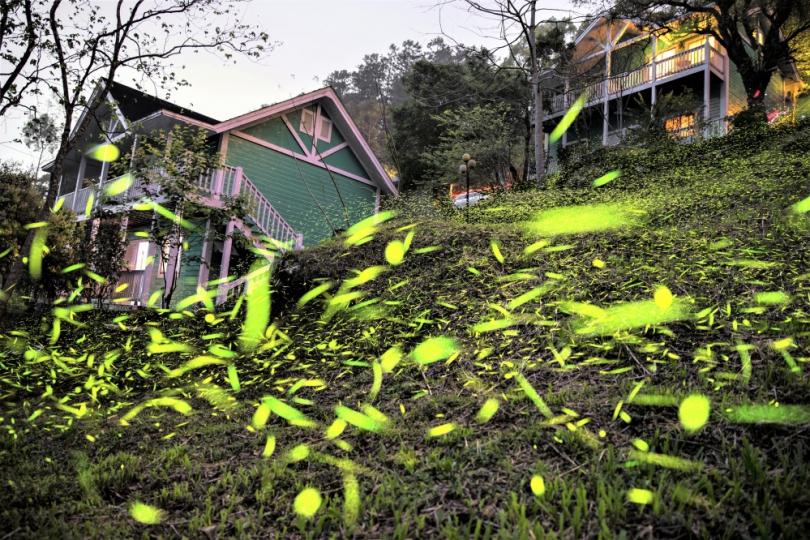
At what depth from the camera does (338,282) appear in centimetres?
516

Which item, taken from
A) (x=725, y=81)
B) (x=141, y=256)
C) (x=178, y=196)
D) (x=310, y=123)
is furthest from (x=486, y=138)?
(x=141, y=256)

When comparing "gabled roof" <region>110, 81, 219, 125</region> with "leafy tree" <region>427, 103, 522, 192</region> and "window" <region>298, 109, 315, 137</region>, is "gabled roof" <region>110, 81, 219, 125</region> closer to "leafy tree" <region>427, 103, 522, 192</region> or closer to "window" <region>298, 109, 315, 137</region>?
"window" <region>298, 109, 315, 137</region>

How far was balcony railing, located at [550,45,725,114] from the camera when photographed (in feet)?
44.1

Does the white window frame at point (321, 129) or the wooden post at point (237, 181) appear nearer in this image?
the wooden post at point (237, 181)

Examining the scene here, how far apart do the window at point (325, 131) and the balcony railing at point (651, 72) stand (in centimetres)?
745

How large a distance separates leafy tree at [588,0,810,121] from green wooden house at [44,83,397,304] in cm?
846

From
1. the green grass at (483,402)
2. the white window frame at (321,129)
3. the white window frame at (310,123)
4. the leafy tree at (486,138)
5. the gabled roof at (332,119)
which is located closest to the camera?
the green grass at (483,402)

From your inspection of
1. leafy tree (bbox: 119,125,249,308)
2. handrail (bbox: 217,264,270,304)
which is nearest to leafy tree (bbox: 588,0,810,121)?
handrail (bbox: 217,264,270,304)

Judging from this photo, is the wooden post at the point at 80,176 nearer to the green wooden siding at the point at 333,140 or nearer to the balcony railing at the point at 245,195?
the balcony railing at the point at 245,195

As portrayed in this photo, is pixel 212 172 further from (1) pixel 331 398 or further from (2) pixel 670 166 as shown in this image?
(2) pixel 670 166

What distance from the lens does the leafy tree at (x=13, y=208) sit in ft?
34.7

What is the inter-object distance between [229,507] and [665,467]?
1.79 metres

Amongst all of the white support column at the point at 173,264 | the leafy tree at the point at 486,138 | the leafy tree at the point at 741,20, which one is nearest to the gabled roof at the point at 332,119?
the leafy tree at the point at 486,138

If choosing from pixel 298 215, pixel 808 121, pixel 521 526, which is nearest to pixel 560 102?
pixel 808 121
